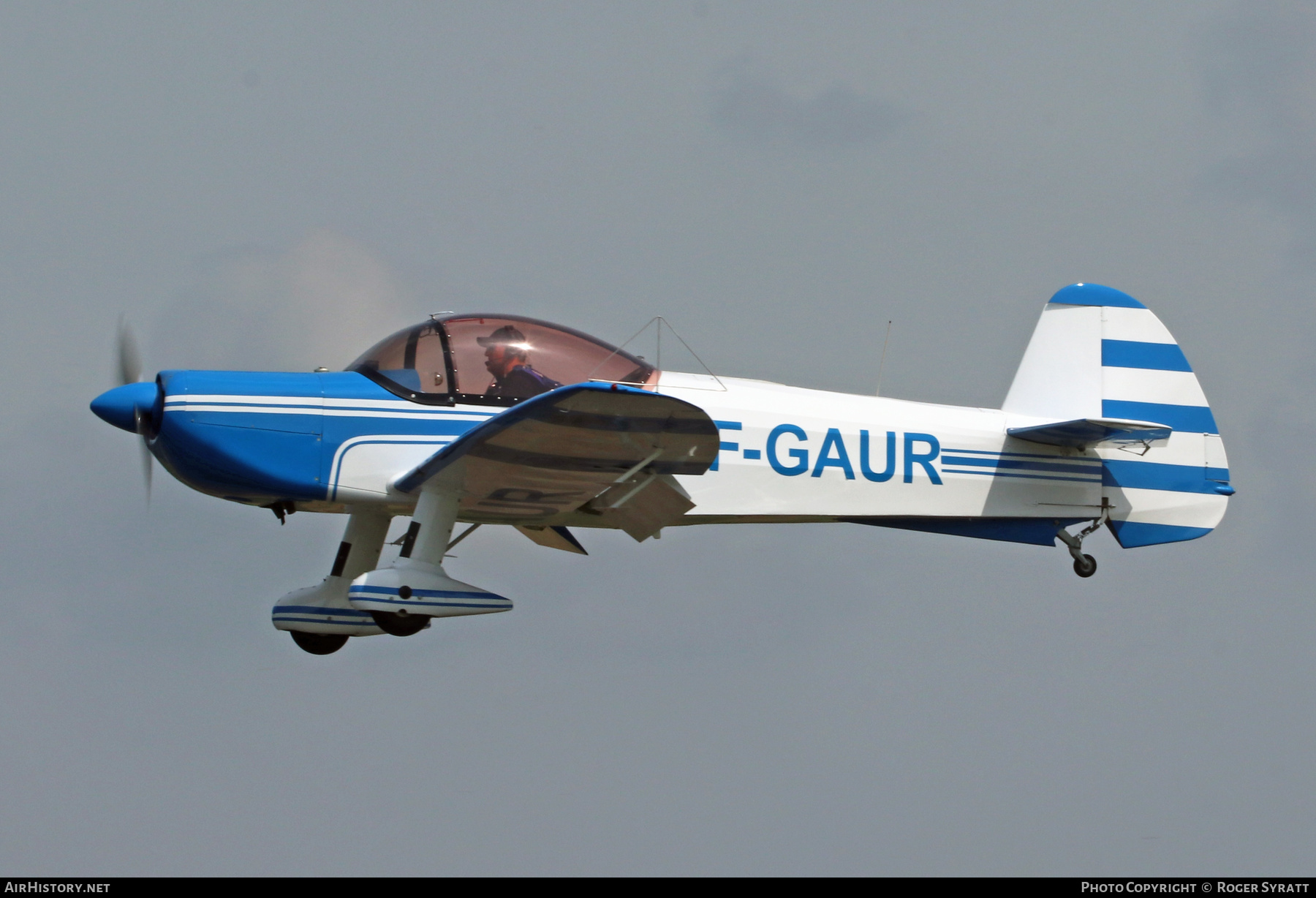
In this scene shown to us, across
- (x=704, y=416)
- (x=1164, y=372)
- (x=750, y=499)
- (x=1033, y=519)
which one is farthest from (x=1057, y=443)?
(x=704, y=416)

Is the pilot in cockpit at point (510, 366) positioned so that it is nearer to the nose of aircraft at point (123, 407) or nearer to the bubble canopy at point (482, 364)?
the bubble canopy at point (482, 364)

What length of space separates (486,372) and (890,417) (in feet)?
10.2

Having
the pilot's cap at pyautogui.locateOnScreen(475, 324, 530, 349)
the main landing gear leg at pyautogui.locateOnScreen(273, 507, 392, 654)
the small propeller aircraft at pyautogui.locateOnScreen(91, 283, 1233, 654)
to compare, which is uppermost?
the pilot's cap at pyautogui.locateOnScreen(475, 324, 530, 349)

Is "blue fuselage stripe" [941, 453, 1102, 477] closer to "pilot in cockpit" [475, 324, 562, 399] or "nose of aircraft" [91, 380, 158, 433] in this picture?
"pilot in cockpit" [475, 324, 562, 399]

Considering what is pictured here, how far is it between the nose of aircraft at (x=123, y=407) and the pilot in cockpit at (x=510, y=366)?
2262mm

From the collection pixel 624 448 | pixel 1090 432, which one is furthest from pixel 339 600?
pixel 1090 432

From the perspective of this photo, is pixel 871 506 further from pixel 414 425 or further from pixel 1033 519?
pixel 414 425

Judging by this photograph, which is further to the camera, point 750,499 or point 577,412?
point 750,499

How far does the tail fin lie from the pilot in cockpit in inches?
162

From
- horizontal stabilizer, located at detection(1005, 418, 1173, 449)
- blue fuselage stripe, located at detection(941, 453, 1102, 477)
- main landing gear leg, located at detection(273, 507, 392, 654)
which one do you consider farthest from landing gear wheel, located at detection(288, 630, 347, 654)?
horizontal stabilizer, located at detection(1005, 418, 1173, 449)

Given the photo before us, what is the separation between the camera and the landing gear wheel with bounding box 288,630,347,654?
1088cm

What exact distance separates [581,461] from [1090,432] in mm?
4268

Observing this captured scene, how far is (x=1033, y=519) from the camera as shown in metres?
11.6

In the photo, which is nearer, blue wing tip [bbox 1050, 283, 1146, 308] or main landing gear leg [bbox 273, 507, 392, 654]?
main landing gear leg [bbox 273, 507, 392, 654]
